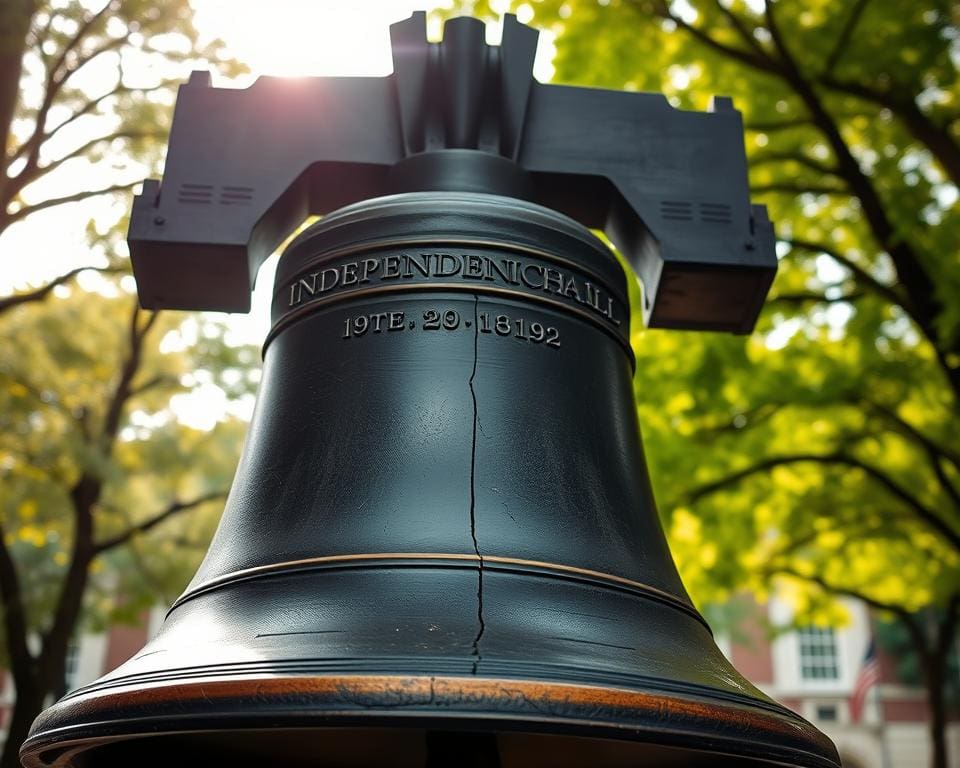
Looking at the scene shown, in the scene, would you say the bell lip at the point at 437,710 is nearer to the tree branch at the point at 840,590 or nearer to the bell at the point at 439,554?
the bell at the point at 439,554

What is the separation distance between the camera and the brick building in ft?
95.0

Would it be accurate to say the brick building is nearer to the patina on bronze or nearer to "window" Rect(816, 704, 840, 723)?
"window" Rect(816, 704, 840, 723)

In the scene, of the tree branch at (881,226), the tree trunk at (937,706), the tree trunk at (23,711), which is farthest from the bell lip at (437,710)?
the tree trunk at (937,706)

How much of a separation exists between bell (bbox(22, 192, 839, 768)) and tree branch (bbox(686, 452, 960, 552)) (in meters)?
7.98

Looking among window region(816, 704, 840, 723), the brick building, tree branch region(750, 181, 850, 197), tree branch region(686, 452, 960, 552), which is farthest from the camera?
window region(816, 704, 840, 723)

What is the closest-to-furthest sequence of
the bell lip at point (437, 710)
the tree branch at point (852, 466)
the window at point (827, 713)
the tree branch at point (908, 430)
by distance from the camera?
the bell lip at point (437, 710) → the tree branch at point (908, 430) → the tree branch at point (852, 466) → the window at point (827, 713)

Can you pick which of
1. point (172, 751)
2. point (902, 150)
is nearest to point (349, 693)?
point (172, 751)

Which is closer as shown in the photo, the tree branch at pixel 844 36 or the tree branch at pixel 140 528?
the tree branch at pixel 844 36

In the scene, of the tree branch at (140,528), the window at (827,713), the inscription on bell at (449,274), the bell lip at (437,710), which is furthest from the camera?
the window at (827,713)

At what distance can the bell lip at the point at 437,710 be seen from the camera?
1393 millimetres

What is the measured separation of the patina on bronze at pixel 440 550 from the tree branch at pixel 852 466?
795 centimetres

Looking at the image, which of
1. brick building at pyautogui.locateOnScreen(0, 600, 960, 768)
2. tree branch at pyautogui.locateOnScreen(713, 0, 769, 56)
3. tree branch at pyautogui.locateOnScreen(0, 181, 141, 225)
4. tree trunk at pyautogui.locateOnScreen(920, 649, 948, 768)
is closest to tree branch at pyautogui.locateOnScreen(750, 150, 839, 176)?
tree branch at pyautogui.locateOnScreen(713, 0, 769, 56)

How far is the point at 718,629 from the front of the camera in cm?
2998

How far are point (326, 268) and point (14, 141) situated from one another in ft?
26.4
